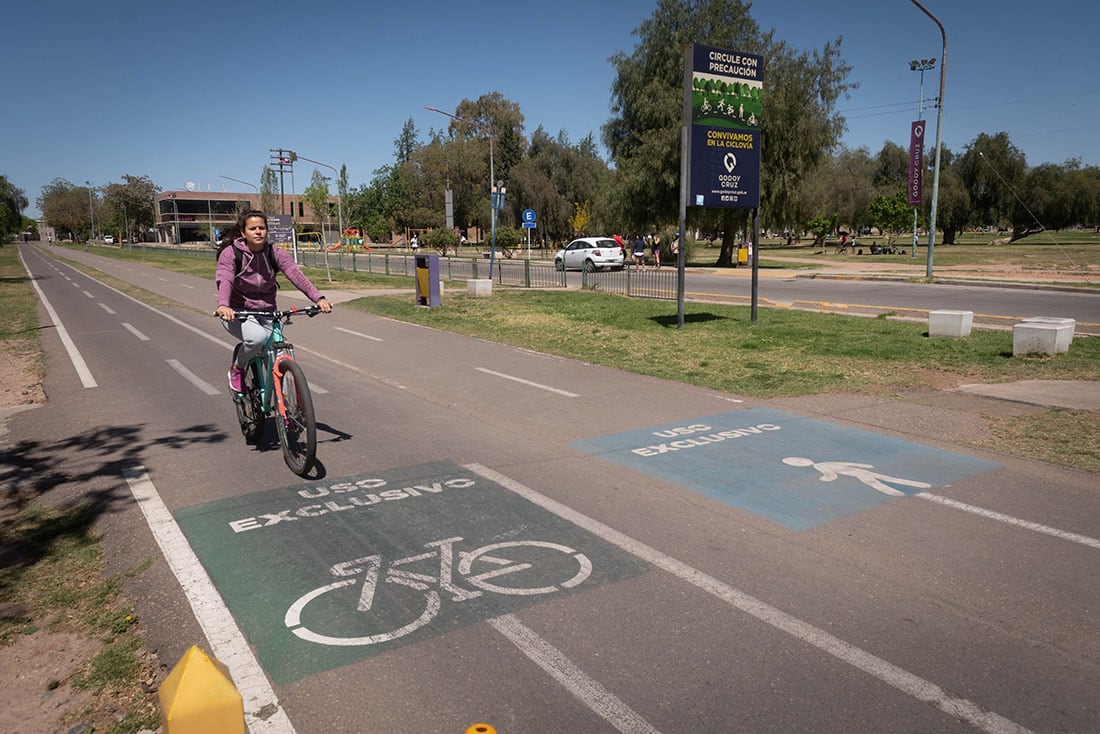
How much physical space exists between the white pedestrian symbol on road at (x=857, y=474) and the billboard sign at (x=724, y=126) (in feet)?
28.7

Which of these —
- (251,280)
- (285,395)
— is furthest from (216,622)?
(251,280)

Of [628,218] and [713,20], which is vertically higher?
[713,20]

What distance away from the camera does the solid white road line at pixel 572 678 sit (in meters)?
3.04

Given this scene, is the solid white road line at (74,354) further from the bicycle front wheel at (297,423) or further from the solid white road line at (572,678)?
the solid white road line at (572,678)

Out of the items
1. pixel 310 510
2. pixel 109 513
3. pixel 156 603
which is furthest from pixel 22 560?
pixel 310 510

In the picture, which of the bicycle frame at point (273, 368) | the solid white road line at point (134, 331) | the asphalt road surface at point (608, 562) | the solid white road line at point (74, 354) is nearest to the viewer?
the asphalt road surface at point (608, 562)

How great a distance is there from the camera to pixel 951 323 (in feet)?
43.5

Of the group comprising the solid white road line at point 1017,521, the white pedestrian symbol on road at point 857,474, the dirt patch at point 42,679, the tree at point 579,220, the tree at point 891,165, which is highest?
the tree at point 891,165

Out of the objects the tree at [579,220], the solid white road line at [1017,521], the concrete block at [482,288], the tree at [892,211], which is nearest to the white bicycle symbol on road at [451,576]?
the solid white road line at [1017,521]

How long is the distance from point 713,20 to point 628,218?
1037cm

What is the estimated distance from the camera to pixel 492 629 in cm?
373

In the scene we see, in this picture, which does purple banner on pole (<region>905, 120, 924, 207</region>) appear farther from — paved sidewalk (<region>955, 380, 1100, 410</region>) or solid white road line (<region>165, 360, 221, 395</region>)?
solid white road line (<region>165, 360, 221, 395</region>)

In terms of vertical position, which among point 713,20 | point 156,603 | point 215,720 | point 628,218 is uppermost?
point 713,20

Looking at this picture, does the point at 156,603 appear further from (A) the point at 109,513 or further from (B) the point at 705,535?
(B) the point at 705,535
